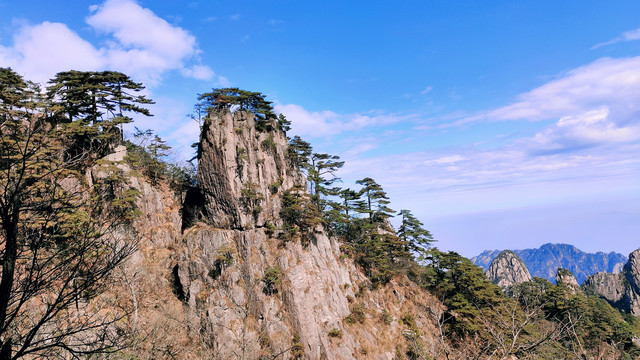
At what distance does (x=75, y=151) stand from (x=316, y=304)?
26.9m

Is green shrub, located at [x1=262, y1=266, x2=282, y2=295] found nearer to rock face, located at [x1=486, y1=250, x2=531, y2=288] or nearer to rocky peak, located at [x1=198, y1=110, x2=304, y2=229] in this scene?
rocky peak, located at [x1=198, y1=110, x2=304, y2=229]

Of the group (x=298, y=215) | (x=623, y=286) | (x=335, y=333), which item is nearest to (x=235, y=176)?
(x=298, y=215)

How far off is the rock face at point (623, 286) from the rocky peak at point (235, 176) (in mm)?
94844

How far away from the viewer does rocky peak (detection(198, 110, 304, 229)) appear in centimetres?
2756

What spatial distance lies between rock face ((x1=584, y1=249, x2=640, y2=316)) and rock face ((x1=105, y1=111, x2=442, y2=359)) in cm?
7797

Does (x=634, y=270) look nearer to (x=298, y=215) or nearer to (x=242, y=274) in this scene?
(x=298, y=215)

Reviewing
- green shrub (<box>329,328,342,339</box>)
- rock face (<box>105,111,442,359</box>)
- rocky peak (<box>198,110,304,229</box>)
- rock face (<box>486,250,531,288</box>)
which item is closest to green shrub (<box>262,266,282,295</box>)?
rock face (<box>105,111,442,359</box>)

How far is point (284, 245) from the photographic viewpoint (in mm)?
27375

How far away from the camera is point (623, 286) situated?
76312mm

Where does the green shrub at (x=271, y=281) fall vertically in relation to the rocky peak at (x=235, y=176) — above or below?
below

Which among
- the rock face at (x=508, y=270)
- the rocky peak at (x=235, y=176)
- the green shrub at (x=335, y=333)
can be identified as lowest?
the rock face at (x=508, y=270)

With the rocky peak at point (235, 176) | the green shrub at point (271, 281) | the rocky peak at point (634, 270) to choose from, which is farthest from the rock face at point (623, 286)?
the rocky peak at point (235, 176)

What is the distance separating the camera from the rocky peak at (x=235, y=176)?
27562 millimetres

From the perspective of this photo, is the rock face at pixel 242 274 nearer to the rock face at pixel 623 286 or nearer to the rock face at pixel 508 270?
the rock face at pixel 623 286
